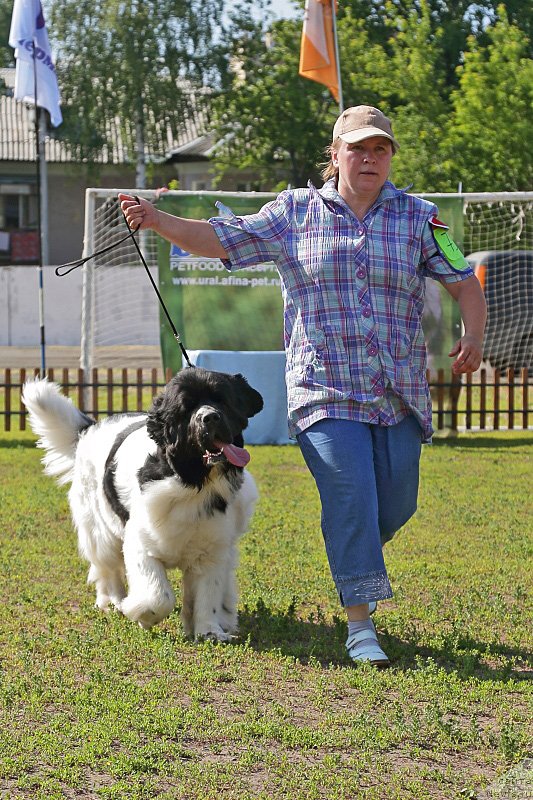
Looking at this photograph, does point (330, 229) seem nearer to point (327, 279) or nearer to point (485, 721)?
point (327, 279)

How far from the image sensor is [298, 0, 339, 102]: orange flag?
58.5ft

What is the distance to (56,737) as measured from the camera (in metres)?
4.09

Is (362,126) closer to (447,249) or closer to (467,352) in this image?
(447,249)

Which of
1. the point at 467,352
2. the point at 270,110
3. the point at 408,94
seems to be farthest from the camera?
the point at 270,110

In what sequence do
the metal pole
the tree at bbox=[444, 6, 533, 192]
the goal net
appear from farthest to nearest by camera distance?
the tree at bbox=[444, 6, 533, 192] < the goal net < the metal pole

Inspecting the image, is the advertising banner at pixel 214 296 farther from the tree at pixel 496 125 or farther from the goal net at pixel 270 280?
the tree at pixel 496 125

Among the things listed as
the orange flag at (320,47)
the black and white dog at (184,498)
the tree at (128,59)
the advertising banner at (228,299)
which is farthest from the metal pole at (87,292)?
the tree at (128,59)

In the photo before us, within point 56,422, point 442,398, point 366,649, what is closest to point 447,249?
point 366,649

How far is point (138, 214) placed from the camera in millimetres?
4898

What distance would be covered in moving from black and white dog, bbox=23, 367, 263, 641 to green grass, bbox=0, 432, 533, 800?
21cm

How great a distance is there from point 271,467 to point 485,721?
7.48 metres

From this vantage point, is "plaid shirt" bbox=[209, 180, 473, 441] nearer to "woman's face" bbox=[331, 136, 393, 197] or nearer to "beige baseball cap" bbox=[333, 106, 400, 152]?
"woman's face" bbox=[331, 136, 393, 197]

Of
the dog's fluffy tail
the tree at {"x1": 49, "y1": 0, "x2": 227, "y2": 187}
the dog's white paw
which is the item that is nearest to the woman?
the dog's white paw

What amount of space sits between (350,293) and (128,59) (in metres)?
35.1
